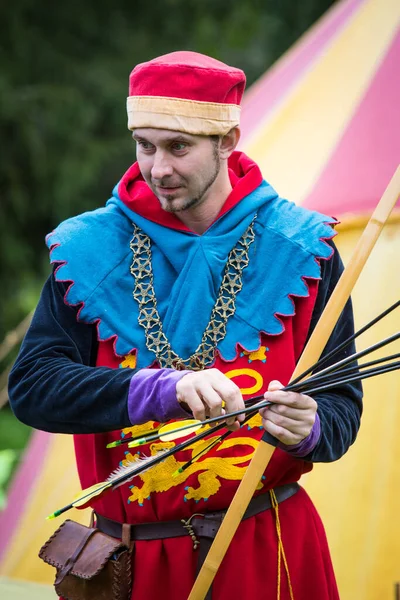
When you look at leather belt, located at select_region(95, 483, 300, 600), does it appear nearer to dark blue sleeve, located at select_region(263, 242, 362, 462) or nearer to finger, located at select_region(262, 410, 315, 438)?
dark blue sleeve, located at select_region(263, 242, 362, 462)

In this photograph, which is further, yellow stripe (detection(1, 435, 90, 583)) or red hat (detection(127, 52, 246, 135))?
yellow stripe (detection(1, 435, 90, 583))

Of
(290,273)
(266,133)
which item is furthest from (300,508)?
(266,133)

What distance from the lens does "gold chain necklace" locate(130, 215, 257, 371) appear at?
2.26m

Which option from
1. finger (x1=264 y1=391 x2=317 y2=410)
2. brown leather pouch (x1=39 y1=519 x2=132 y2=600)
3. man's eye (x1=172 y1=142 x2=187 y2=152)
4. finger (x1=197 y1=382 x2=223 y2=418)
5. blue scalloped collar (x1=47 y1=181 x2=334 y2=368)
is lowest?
brown leather pouch (x1=39 y1=519 x2=132 y2=600)

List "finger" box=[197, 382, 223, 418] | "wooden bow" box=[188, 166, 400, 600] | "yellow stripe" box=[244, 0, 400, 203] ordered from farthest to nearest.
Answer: "yellow stripe" box=[244, 0, 400, 203] → "wooden bow" box=[188, 166, 400, 600] → "finger" box=[197, 382, 223, 418]

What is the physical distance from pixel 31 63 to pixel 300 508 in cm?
730

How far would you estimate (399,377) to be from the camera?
375 cm

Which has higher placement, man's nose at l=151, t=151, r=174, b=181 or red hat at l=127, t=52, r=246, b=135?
red hat at l=127, t=52, r=246, b=135

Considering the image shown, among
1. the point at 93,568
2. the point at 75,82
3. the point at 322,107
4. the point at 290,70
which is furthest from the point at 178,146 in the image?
the point at 75,82

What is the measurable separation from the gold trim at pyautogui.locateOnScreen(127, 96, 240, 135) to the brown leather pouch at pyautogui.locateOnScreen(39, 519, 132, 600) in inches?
37.7

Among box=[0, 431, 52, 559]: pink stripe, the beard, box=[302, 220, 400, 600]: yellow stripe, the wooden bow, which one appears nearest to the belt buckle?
the wooden bow

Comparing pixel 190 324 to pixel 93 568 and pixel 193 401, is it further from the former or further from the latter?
pixel 93 568

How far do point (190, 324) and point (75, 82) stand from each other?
23.6ft

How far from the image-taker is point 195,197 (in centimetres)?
227
